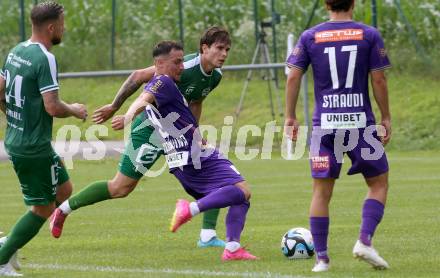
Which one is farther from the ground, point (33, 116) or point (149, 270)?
point (33, 116)

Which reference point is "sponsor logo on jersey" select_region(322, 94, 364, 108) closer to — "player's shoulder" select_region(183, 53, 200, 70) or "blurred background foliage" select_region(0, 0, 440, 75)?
"player's shoulder" select_region(183, 53, 200, 70)

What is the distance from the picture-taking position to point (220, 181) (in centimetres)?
981

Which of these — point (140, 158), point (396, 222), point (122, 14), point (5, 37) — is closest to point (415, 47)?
point (122, 14)

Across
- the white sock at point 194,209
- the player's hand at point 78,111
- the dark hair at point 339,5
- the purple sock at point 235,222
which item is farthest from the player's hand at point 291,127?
the player's hand at point 78,111

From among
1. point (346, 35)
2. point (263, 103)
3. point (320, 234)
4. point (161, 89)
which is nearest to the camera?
point (346, 35)

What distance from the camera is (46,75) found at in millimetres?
8688

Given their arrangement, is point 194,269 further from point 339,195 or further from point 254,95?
point 254,95

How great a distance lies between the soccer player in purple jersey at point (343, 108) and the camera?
8.65 meters

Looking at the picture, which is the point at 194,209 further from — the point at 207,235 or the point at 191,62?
the point at 191,62

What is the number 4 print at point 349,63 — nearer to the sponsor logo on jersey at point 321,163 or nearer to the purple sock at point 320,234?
the sponsor logo on jersey at point 321,163

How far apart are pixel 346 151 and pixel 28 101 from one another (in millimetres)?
2397

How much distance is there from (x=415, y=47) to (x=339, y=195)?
1418cm

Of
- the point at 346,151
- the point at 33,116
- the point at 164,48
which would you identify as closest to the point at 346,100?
the point at 346,151

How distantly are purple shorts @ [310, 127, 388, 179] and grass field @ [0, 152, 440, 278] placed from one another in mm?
760
